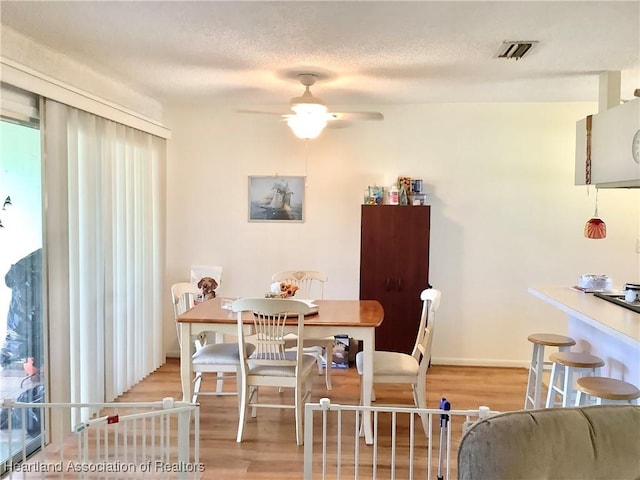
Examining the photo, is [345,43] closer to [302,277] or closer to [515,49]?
[515,49]

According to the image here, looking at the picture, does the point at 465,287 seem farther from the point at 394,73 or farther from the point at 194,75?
the point at 194,75

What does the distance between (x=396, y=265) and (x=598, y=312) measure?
1951 mm

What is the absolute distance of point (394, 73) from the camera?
12.2 ft

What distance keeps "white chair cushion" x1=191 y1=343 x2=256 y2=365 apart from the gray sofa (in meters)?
2.35

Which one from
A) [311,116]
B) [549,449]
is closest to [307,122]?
[311,116]

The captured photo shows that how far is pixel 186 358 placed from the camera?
3.45m

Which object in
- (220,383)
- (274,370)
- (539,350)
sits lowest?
(220,383)

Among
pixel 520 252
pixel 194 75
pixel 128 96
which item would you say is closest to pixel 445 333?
pixel 520 252

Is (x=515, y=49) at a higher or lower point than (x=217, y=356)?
higher

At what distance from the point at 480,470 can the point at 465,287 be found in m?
3.65

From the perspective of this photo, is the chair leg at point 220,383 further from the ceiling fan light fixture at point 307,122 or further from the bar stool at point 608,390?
the bar stool at point 608,390

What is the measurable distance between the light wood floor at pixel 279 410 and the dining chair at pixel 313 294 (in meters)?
0.18

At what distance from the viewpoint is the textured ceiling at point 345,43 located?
8.28ft

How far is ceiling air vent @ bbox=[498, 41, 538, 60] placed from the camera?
2979mm
